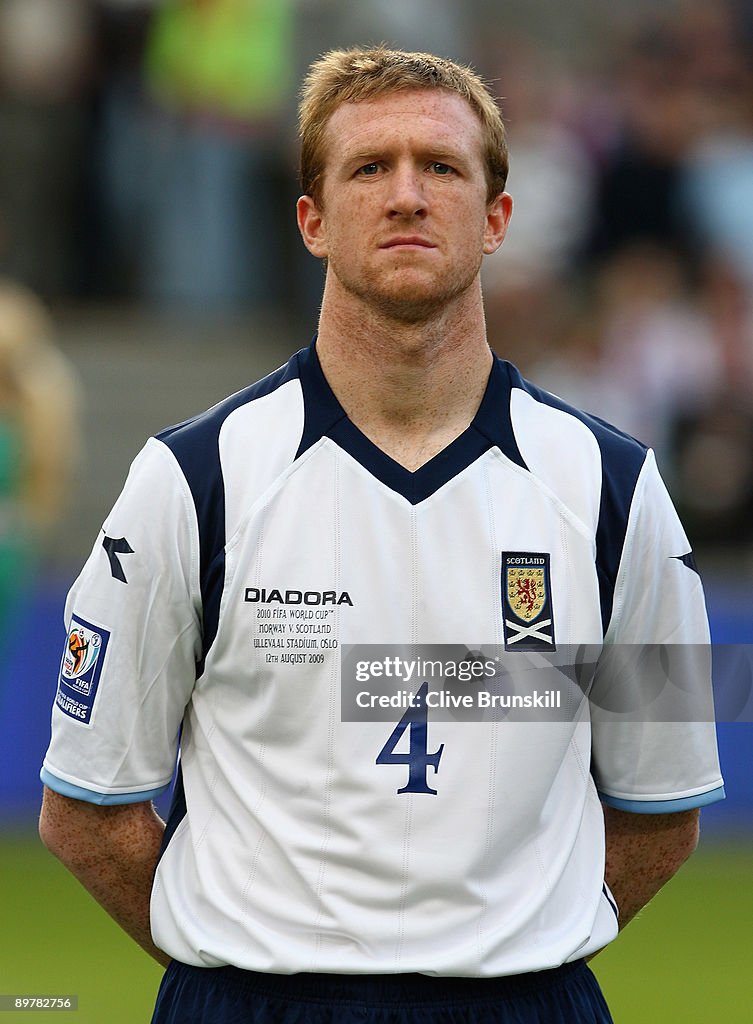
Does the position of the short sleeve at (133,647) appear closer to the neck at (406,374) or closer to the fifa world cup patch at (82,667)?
the fifa world cup patch at (82,667)

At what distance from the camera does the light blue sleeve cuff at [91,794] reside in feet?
10.1

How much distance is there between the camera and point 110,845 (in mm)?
3152

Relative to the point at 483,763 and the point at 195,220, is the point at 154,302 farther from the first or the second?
the point at 483,763

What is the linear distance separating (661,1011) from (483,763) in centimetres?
381

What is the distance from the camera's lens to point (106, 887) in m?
3.20

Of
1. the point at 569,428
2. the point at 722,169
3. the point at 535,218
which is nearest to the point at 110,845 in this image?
the point at 569,428

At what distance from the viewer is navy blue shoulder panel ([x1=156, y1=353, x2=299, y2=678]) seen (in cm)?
295

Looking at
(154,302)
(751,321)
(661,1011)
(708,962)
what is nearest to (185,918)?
(661,1011)

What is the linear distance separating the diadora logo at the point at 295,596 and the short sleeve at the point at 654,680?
0.51 meters

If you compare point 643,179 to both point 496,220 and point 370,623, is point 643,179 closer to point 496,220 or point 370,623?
point 496,220

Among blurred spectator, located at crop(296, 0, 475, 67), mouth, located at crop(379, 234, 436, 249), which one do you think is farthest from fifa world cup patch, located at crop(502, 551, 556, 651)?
blurred spectator, located at crop(296, 0, 475, 67)

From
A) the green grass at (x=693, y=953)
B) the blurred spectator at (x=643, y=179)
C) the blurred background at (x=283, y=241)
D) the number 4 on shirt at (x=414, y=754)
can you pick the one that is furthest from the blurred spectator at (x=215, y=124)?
the number 4 on shirt at (x=414, y=754)

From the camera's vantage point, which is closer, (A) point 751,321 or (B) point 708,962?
(B) point 708,962
